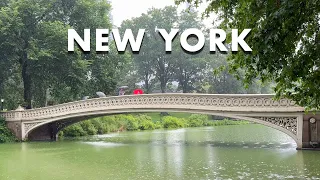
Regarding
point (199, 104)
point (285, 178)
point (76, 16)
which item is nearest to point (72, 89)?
point (76, 16)

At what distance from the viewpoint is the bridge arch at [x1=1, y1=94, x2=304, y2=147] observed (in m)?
13.7

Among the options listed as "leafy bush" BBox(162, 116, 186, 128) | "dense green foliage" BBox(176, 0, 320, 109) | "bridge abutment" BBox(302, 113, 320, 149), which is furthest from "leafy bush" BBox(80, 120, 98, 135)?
"dense green foliage" BBox(176, 0, 320, 109)

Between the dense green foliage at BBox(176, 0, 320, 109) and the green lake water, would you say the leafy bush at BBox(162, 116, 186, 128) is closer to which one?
the green lake water

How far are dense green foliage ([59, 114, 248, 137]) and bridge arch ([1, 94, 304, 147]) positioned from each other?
2.64 meters

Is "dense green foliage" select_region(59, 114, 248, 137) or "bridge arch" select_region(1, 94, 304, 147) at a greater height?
"bridge arch" select_region(1, 94, 304, 147)

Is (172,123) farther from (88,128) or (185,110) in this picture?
(185,110)

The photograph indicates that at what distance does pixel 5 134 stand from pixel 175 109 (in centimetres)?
845

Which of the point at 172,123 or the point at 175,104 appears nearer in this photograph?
the point at 175,104

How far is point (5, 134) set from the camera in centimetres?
2062

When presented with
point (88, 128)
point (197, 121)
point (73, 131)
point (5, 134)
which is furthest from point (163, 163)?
point (197, 121)

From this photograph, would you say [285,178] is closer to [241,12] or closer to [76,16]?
[241,12]

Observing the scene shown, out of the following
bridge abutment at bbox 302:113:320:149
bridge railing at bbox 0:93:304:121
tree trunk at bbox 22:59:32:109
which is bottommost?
bridge abutment at bbox 302:113:320:149

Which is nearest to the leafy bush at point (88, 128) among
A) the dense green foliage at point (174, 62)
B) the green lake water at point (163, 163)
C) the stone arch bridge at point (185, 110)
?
the stone arch bridge at point (185, 110)

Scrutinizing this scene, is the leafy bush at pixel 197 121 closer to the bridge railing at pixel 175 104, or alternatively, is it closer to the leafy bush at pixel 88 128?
the leafy bush at pixel 88 128
